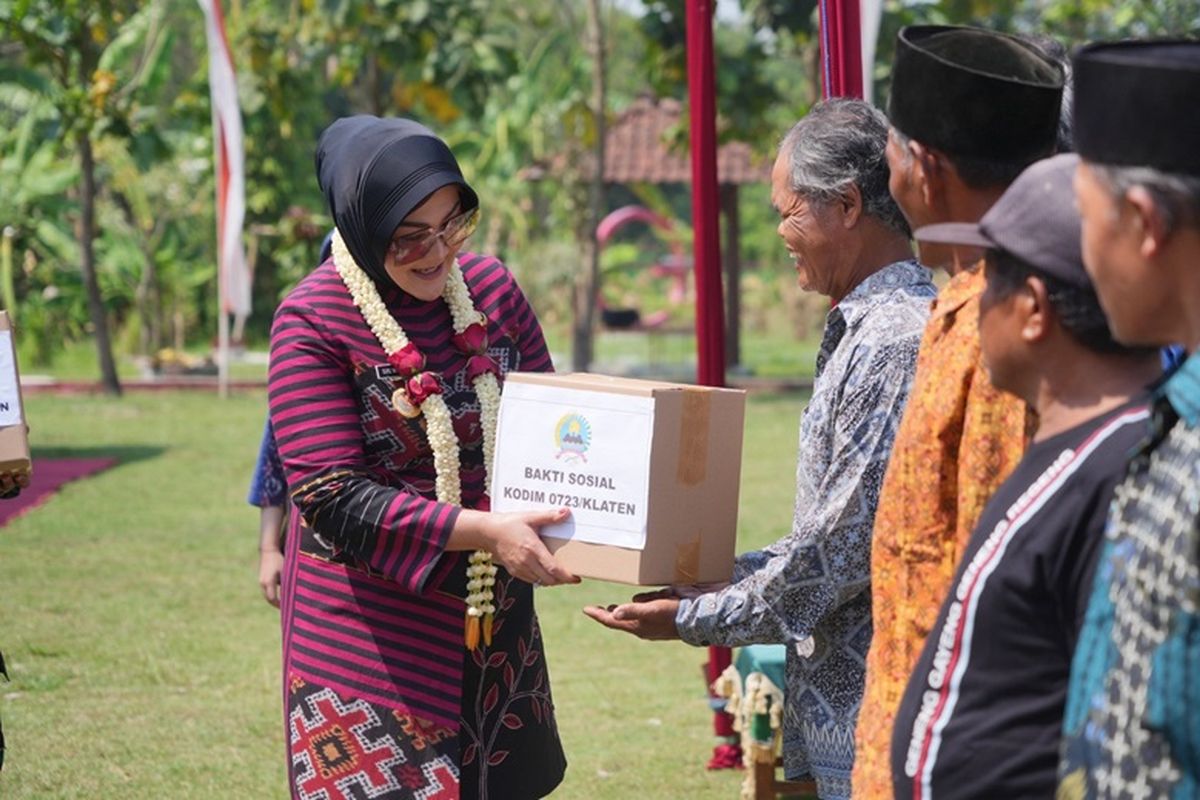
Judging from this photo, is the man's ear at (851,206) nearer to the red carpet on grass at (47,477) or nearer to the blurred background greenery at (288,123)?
the red carpet on grass at (47,477)

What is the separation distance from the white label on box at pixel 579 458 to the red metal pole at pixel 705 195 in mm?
2042

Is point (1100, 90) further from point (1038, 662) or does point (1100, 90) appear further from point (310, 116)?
point (310, 116)

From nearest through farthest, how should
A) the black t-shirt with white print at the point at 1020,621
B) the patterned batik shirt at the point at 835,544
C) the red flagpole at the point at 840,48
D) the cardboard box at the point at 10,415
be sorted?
the black t-shirt with white print at the point at 1020,621 < the patterned batik shirt at the point at 835,544 < the cardboard box at the point at 10,415 < the red flagpole at the point at 840,48

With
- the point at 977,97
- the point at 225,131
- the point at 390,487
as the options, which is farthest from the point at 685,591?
the point at 225,131

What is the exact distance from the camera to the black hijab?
325 centimetres

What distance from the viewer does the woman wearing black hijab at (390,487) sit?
325 cm

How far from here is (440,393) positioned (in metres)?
3.37

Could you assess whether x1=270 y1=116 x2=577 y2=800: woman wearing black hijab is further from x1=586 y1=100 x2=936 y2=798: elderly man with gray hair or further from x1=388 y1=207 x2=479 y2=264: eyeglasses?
x1=586 y1=100 x2=936 y2=798: elderly man with gray hair

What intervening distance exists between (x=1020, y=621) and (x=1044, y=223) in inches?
18.9

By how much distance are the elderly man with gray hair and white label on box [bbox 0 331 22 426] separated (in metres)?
1.52

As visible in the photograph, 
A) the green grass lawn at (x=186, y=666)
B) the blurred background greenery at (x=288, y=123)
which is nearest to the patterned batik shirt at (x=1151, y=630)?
the green grass lawn at (x=186, y=666)

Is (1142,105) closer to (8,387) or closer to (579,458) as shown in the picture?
(579,458)

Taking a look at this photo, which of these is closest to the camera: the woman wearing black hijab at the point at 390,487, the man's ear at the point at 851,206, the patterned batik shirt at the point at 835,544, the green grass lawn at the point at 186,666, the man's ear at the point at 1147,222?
the man's ear at the point at 1147,222

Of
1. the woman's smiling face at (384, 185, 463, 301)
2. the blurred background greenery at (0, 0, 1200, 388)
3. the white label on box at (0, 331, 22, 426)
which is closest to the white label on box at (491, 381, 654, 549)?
the woman's smiling face at (384, 185, 463, 301)
